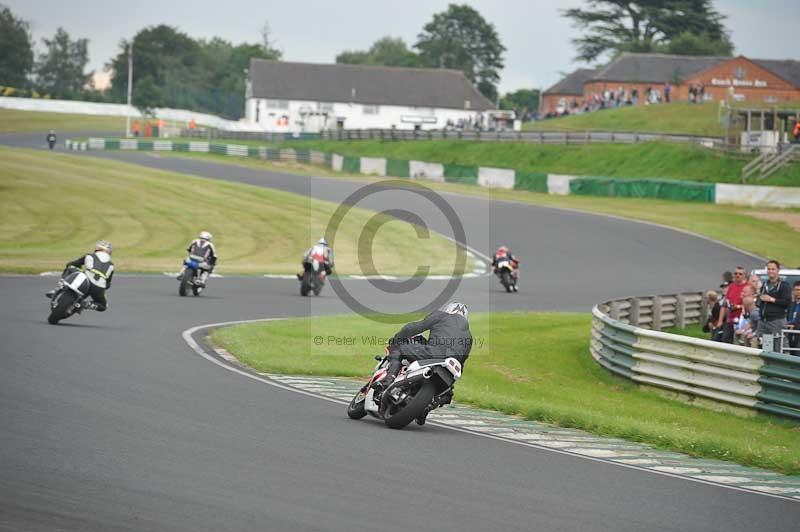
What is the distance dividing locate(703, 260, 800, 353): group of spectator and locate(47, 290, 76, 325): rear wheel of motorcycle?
1090cm

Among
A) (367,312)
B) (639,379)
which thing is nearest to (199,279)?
(367,312)

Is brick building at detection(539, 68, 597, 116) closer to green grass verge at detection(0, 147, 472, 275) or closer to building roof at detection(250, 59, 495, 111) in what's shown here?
building roof at detection(250, 59, 495, 111)

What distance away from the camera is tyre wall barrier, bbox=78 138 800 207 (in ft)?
183

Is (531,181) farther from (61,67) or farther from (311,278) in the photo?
(61,67)

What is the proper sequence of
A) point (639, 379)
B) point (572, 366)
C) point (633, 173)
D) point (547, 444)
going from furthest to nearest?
point (633, 173) → point (572, 366) → point (639, 379) → point (547, 444)

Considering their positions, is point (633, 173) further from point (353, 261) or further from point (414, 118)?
point (414, 118)

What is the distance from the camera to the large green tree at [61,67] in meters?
193

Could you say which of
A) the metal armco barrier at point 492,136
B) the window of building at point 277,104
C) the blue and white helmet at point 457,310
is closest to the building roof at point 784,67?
the metal armco barrier at point 492,136

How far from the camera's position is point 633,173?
2603 inches

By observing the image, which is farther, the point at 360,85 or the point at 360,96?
the point at 360,85

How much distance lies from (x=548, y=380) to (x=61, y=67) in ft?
619

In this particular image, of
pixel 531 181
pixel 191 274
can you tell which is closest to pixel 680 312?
pixel 191 274

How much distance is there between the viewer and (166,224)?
1821 inches

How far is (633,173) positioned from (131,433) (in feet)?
194
